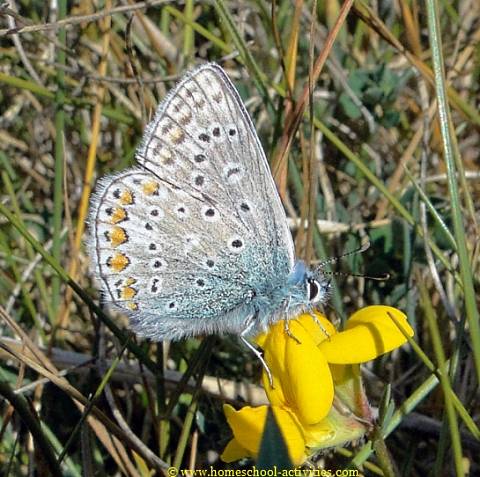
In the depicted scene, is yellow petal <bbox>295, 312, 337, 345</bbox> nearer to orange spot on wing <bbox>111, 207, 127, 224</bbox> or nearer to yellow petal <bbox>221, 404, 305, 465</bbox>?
yellow petal <bbox>221, 404, 305, 465</bbox>

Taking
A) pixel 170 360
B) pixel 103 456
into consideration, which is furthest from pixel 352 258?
pixel 103 456

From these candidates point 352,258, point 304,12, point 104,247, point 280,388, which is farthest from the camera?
point 304,12

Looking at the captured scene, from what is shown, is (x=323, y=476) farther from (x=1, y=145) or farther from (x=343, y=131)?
(x=1, y=145)

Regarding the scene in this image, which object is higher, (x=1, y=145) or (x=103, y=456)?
(x=1, y=145)

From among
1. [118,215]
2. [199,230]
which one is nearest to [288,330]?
[199,230]

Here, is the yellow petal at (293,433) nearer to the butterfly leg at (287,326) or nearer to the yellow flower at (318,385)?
the yellow flower at (318,385)

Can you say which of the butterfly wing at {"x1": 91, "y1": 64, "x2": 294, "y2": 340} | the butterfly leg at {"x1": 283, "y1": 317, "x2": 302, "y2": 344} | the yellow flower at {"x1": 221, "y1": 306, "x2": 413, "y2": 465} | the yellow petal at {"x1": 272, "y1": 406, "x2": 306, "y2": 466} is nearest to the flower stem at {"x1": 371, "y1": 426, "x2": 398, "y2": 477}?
the yellow flower at {"x1": 221, "y1": 306, "x2": 413, "y2": 465}

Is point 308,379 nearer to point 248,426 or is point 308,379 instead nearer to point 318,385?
point 318,385

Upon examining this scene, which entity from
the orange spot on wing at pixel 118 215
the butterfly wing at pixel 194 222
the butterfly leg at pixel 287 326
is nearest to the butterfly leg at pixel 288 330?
the butterfly leg at pixel 287 326
